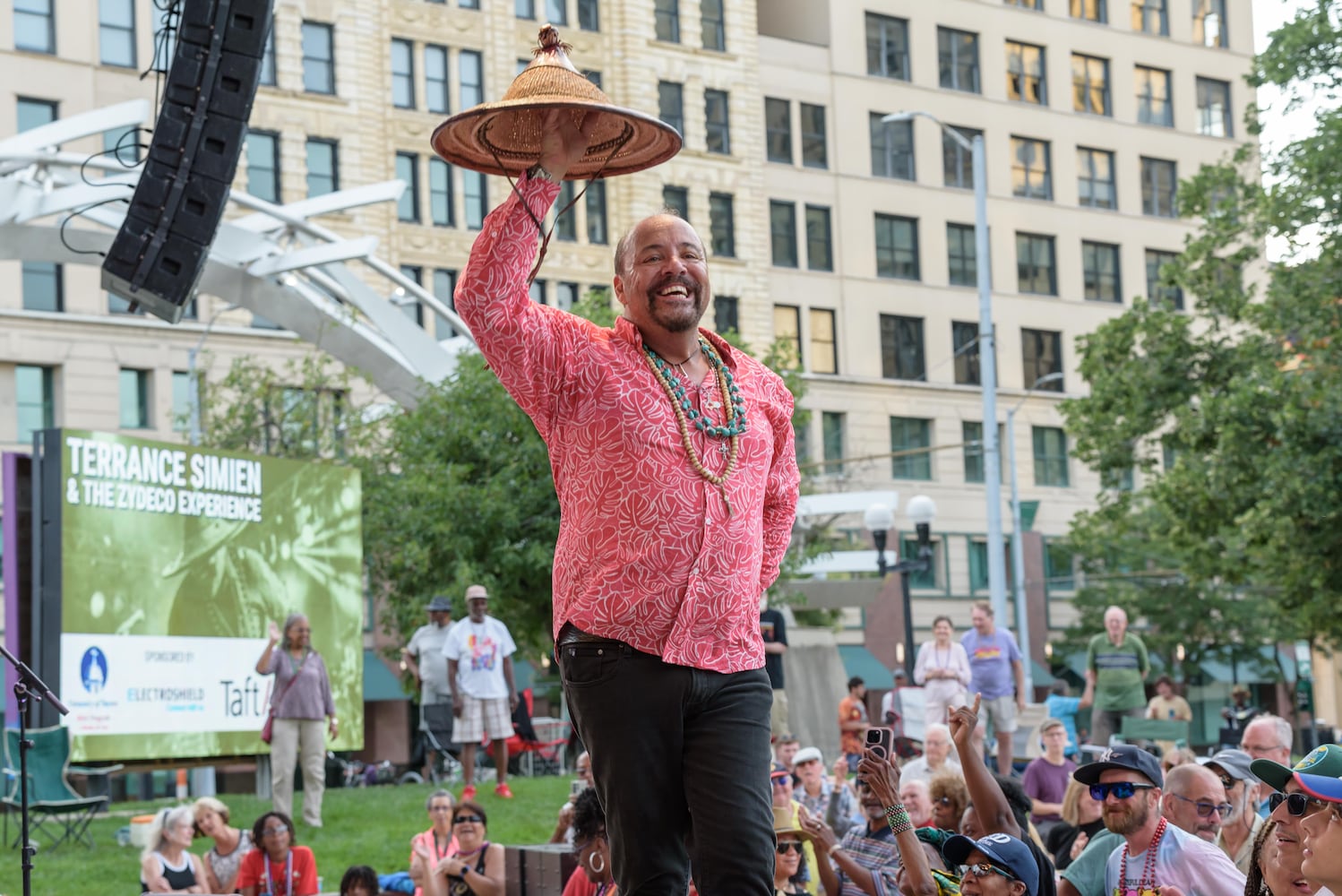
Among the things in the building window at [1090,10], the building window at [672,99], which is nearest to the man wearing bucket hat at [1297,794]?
the building window at [672,99]

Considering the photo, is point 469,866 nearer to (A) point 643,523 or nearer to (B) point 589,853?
(B) point 589,853

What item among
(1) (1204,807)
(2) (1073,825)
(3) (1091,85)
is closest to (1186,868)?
(1) (1204,807)

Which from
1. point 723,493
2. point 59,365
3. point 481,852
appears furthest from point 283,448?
point 723,493

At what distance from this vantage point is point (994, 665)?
17.4m

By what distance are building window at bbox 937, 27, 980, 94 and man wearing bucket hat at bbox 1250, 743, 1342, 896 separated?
53378 mm

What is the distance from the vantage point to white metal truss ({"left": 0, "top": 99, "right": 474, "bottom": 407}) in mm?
17609

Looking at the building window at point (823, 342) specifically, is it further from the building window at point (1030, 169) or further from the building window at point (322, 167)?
the building window at point (322, 167)

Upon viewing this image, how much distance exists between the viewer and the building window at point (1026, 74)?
5822cm

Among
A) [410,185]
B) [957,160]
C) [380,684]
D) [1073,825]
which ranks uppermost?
[957,160]

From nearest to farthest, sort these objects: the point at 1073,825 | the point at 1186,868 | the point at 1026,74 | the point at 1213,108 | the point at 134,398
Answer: the point at 1186,868 → the point at 1073,825 → the point at 134,398 → the point at 1026,74 → the point at 1213,108

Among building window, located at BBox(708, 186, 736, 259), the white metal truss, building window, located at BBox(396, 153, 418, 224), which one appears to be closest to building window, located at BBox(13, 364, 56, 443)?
building window, located at BBox(396, 153, 418, 224)

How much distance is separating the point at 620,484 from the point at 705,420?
0.28 metres

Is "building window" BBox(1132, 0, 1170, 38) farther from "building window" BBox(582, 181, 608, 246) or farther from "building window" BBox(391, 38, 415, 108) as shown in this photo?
"building window" BBox(391, 38, 415, 108)

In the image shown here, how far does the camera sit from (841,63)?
5488cm
